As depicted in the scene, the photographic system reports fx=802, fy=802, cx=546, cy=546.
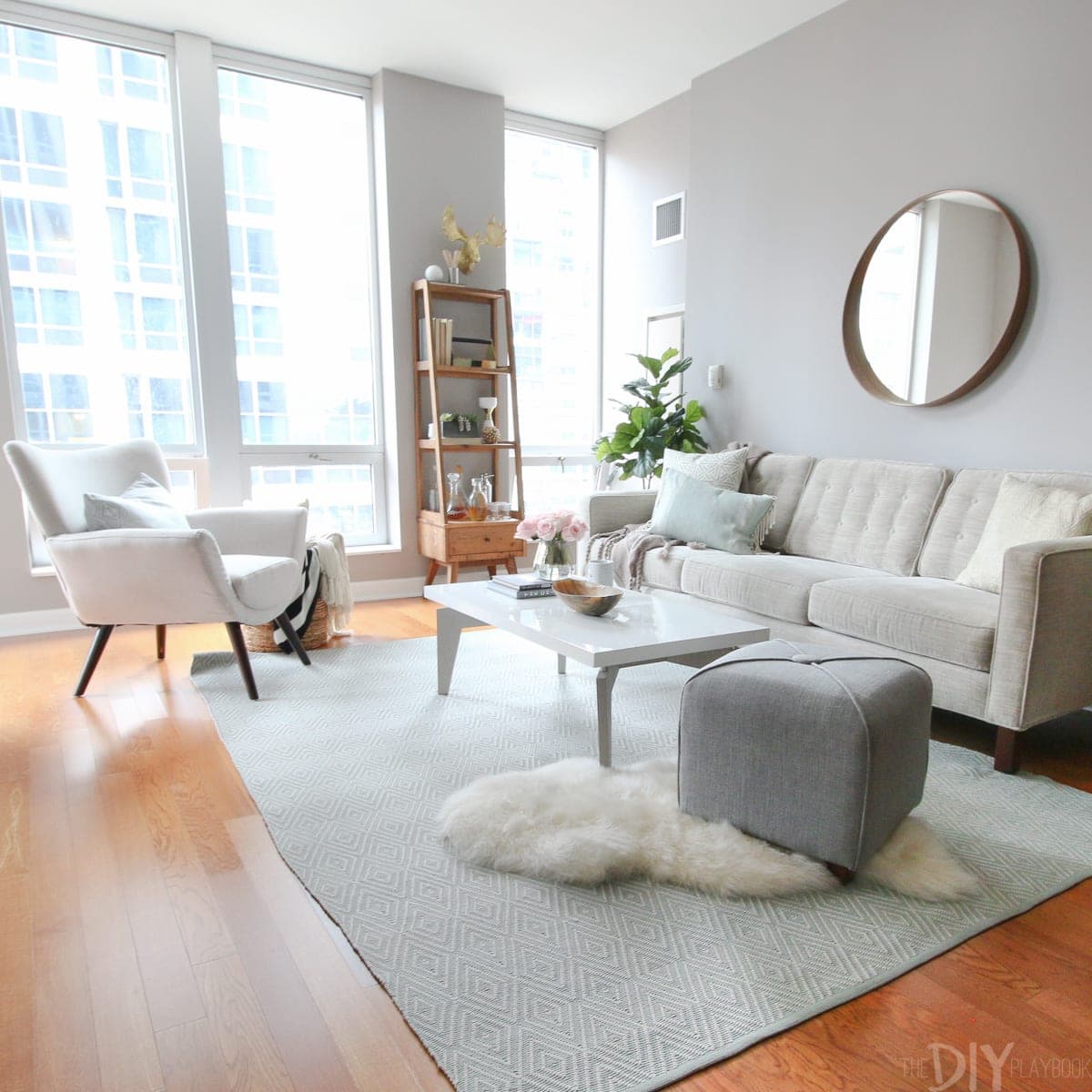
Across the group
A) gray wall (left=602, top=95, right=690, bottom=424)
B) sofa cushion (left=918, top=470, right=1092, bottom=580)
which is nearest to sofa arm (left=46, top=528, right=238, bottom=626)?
sofa cushion (left=918, top=470, right=1092, bottom=580)

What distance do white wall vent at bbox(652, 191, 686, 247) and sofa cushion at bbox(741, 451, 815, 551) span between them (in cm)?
169

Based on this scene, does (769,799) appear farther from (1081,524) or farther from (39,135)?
(39,135)

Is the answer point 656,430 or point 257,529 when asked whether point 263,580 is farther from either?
point 656,430

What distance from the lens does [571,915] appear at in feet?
5.04

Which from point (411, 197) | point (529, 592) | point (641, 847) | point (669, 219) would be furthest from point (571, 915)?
point (669, 219)

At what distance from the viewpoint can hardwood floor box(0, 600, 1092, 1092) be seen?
3.86ft

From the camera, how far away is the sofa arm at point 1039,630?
206 cm

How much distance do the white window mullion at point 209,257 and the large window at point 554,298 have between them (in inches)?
66.7

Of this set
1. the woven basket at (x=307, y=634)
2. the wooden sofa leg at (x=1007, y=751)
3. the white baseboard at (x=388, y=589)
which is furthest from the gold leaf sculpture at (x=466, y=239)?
the wooden sofa leg at (x=1007, y=751)

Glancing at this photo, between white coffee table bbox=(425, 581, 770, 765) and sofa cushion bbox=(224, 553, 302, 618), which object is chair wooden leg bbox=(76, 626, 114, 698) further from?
white coffee table bbox=(425, 581, 770, 765)

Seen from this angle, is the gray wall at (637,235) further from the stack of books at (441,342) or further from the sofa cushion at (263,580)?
the sofa cushion at (263,580)

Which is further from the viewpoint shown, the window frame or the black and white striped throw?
the window frame

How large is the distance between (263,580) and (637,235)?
336 centimetres

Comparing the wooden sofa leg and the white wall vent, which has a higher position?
the white wall vent
